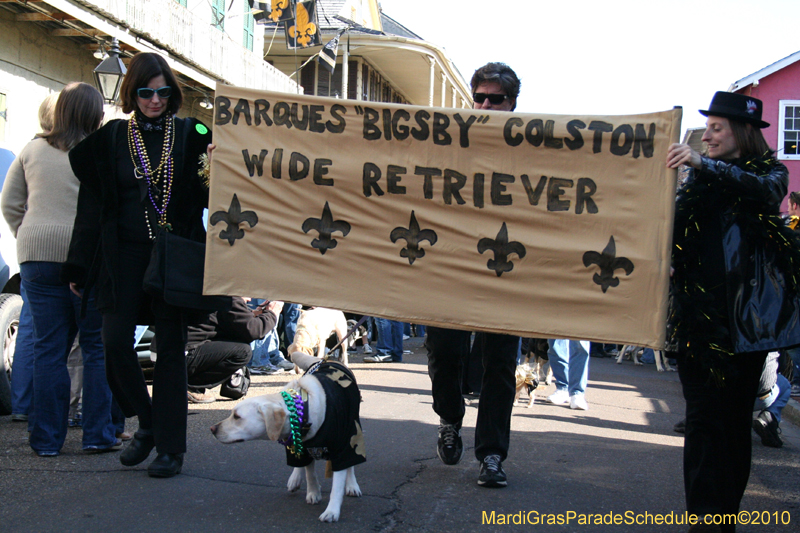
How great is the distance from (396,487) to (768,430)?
380cm

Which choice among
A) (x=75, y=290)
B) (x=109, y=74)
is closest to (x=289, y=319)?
(x=109, y=74)

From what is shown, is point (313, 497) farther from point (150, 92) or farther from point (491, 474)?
point (150, 92)

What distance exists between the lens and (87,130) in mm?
5203

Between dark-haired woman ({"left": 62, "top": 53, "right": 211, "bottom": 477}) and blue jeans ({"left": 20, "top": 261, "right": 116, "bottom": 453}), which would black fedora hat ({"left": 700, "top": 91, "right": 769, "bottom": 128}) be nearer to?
dark-haired woman ({"left": 62, "top": 53, "right": 211, "bottom": 477})

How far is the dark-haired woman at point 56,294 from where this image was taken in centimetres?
491

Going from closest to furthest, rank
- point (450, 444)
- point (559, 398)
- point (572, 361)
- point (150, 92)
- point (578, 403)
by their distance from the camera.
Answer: point (150, 92) → point (450, 444) → point (578, 403) → point (572, 361) → point (559, 398)

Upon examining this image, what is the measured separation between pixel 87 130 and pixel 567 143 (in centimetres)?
316

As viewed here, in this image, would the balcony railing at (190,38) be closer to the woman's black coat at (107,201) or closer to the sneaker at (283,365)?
the sneaker at (283,365)

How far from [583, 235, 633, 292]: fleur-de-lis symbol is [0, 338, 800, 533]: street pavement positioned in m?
1.19

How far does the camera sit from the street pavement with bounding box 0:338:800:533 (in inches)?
145

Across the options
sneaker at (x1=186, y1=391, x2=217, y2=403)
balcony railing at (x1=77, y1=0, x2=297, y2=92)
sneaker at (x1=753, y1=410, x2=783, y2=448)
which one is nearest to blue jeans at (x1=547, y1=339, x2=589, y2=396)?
sneaker at (x1=753, y1=410, x2=783, y2=448)

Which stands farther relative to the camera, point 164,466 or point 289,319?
point 289,319

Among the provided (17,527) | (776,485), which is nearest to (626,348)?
(776,485)

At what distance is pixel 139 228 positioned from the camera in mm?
4387
